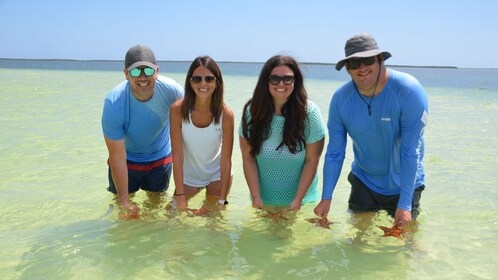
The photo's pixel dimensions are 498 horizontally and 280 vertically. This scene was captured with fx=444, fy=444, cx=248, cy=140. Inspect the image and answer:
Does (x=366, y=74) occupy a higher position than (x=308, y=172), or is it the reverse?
(x=366, y=74)

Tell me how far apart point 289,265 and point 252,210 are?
152 cm

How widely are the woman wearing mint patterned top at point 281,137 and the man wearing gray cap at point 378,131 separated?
25cm

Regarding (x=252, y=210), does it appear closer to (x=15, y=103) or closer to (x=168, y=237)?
(x=168, y=237)

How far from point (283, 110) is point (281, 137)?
0.84 feet

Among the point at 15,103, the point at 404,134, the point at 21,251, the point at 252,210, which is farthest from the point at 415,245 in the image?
the point at 15,103

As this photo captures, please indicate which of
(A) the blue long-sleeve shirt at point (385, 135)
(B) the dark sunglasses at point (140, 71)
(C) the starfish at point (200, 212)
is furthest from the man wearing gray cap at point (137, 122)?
(A) the blue long-sleeve shirt at point (385, 135)

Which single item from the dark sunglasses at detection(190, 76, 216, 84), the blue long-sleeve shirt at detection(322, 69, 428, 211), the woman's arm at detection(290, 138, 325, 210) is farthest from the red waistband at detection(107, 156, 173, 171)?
the blue long-sleeve shirt at detection(322, 69, 428, 211)

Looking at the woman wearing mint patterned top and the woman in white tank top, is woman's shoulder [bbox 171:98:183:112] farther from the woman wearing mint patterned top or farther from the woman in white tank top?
the woman wearing mint patterned top

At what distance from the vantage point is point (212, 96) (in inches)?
170

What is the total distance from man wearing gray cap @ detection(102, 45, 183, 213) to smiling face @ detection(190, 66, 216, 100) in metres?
0.46

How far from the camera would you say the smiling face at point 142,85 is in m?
4.26

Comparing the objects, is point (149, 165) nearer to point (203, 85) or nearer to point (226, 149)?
point (226, 149)

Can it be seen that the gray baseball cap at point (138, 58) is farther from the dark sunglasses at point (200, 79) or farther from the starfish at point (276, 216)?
the starfish at point (276, 216)

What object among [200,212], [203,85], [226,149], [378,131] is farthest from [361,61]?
[200,212]
